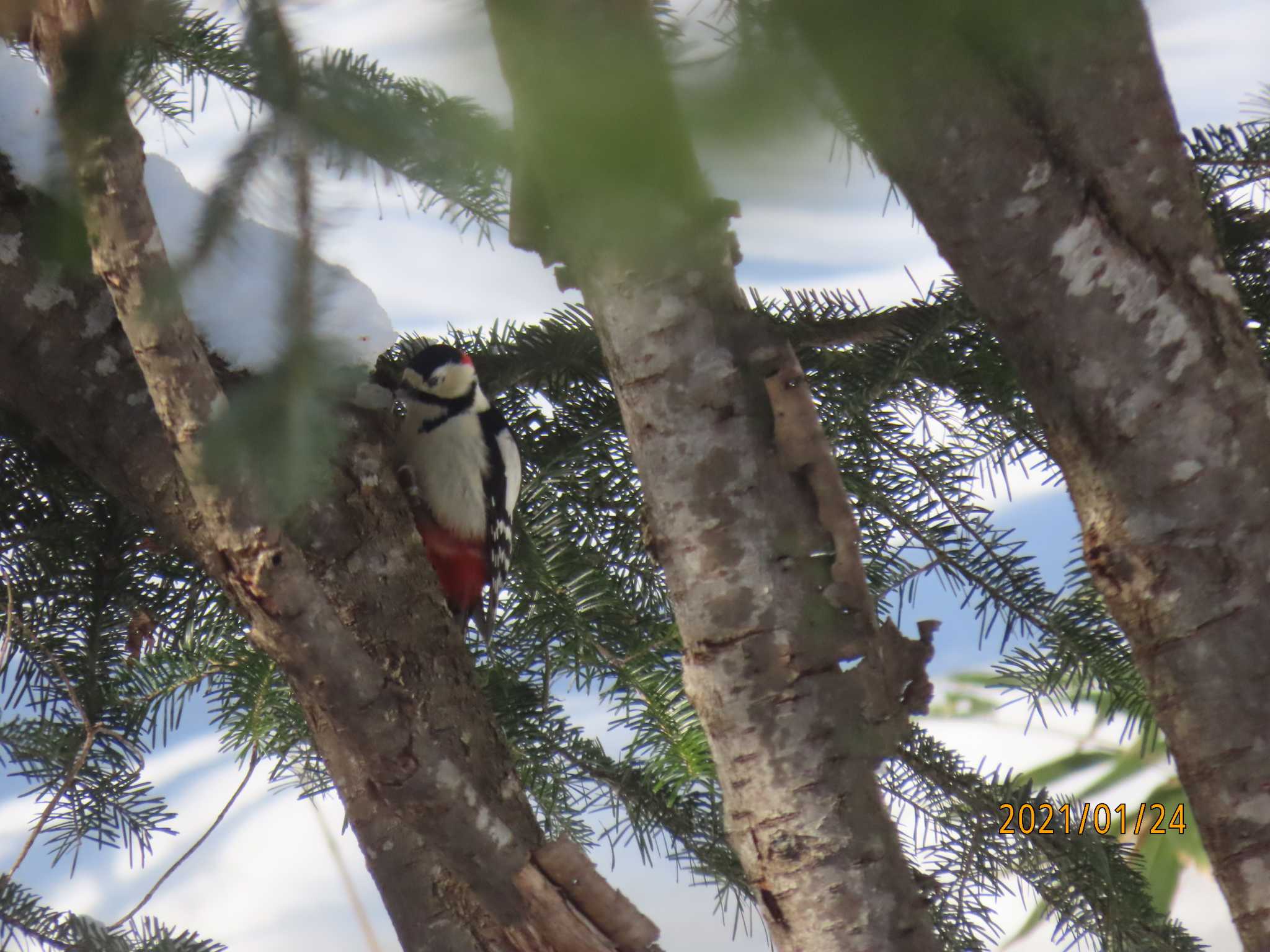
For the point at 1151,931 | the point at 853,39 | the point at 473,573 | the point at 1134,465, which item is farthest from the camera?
the point at 473,573

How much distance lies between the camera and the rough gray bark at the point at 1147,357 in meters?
0.53

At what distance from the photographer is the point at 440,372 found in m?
1.22

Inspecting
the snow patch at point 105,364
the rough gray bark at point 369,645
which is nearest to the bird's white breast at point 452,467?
the rough gray bark at point 369,645

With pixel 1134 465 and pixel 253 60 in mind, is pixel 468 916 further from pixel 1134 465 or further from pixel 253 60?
pixel 253 60

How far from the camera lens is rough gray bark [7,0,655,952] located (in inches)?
30.7

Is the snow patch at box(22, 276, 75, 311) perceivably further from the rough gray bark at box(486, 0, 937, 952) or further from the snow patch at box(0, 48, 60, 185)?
the rough gray bark at box(486, 0, 937, 952)

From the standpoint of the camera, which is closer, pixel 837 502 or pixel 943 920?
pixel 837 502

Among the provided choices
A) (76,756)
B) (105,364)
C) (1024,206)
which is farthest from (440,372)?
(1024,206)

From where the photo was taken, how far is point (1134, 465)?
56 cm

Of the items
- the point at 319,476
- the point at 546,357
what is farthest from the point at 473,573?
the point at 319,476

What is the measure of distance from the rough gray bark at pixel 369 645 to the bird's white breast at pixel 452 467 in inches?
15.2

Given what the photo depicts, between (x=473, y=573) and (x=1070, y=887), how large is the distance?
750 mm

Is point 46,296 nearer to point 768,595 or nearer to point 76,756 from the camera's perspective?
point 76,756

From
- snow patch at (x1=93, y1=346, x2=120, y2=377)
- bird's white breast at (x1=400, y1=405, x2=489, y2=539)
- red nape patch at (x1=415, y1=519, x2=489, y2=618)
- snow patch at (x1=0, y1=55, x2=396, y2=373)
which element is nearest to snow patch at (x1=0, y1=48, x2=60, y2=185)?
snow patch at (x1=93, y1=346, x2=120, y2=377)
